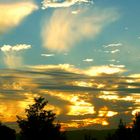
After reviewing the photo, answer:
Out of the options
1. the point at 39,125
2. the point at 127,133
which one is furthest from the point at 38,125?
the point at 127,133

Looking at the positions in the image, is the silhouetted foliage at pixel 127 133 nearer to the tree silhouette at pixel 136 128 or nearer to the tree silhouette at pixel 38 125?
the tree silhouette at pixel 136 128

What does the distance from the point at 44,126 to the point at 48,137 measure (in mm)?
1127

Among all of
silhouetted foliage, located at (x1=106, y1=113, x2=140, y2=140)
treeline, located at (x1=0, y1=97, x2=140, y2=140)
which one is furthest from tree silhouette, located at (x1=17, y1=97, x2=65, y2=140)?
silhouetted foliage, located at (x1=106, y1=113, x2=140, y2=140)

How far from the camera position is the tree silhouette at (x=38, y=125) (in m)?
43.3

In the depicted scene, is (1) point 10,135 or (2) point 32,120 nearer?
(2) point 32,120

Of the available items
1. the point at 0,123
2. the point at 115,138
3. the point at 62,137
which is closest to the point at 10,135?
the point at 0,123

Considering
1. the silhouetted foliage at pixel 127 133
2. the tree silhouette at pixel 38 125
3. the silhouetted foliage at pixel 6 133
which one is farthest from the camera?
the silhouetted foliage at pixel 6 133

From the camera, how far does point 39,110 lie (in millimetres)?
45500

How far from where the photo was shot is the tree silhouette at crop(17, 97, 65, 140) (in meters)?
43.3

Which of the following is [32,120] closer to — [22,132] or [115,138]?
[22,132]

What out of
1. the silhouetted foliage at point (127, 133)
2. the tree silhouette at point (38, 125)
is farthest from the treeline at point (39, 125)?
the silhouetted foliage at point (127, 133)

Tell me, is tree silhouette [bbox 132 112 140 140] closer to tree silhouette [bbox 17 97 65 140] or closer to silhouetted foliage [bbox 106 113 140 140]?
silhouetted foliage [bbox 106 113 140 140]

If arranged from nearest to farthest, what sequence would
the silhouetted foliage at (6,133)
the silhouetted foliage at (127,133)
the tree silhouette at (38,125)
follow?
the tree silhouette at (38,125)
the silhouetted foliage at (127,133)
the silhouetted foliage at (6,133)

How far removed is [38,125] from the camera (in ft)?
144
